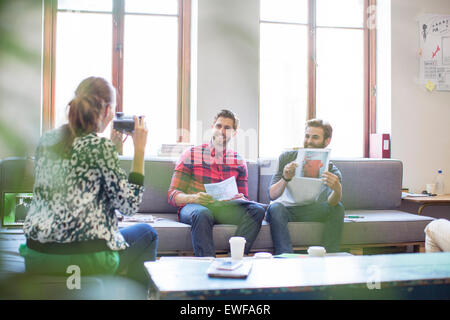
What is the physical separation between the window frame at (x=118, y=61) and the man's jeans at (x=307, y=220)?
4.51 ft

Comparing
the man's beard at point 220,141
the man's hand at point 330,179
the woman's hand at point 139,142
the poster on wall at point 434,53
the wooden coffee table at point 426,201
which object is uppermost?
the poster on wall at point 434,53

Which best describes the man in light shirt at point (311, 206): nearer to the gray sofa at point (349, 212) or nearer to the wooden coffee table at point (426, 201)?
the gray sofa at point (349, 212)

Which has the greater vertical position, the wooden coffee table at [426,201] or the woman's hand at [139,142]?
the woman's hand at [139,142]

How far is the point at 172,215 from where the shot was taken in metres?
2.49

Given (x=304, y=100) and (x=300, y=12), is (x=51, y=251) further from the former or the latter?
(x=300, y=12)

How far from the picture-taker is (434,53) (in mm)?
3488

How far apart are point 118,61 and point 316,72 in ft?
5.64

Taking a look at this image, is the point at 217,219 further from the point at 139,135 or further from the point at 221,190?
the point at 139,135

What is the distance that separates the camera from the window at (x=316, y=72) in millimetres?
3586

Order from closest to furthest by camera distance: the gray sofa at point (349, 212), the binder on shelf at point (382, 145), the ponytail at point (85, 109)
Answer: the ponytail at point (85, 109)
the gray sofa at point (349, 212)
the binder on shelf at point (382, 145)

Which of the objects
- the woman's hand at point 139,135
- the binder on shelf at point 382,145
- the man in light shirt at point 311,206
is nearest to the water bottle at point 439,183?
the binder on shelf at point 382,145

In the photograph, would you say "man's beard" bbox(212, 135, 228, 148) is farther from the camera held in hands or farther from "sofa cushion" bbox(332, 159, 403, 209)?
the camera held in hands

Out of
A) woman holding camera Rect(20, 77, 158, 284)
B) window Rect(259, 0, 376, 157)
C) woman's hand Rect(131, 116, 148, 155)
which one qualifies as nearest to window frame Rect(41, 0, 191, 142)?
window Rect(259, 0, 376, 157)

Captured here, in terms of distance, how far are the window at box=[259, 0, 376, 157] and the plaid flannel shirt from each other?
1139mm
